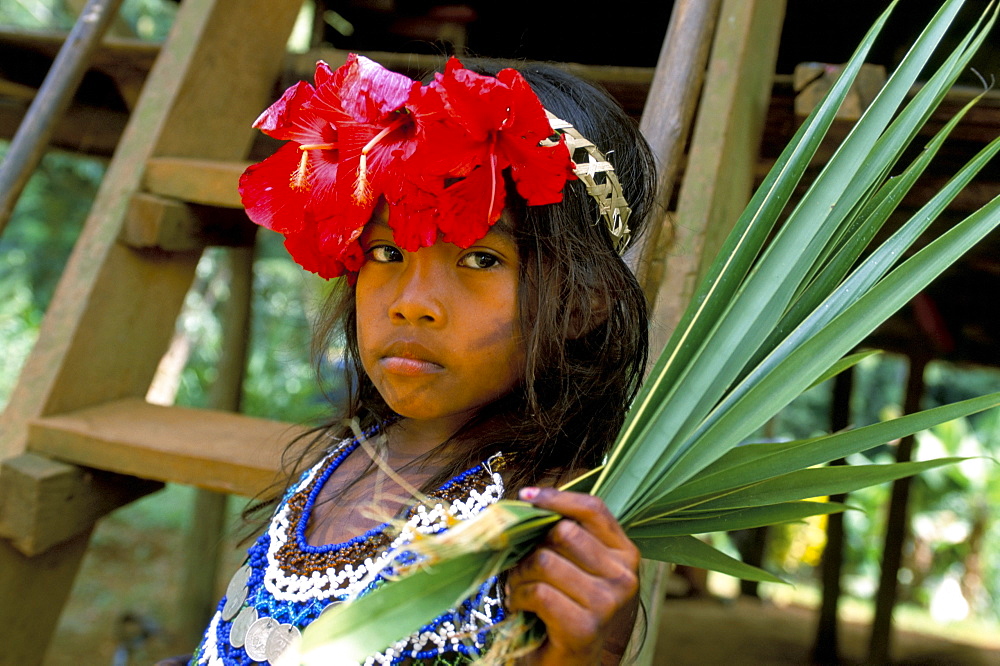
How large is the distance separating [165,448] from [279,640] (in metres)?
0.63

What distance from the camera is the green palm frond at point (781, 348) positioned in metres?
0.91

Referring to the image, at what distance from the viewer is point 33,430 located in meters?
1.76

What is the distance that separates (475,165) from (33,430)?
3.77 ft

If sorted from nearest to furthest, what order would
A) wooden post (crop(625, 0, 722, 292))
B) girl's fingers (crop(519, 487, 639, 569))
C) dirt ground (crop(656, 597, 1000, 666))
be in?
girl's fingers (crop(519, 487, 639, 569)) → wooden post (crop(625, 0, 722, 292)) → dirt ground (crop(656, 597, 1000, 666))

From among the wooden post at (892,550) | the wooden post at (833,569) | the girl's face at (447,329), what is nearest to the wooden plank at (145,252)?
the girl's face at (447,329)

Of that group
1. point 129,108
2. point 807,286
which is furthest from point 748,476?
point 129,108

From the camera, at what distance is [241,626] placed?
128cm

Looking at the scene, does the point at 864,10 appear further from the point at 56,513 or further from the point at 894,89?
the point at 56,513

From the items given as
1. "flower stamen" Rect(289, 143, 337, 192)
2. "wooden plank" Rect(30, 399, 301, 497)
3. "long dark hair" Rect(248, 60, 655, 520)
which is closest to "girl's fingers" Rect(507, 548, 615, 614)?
"long dark hair" Rect(248, 60, 655, 520)

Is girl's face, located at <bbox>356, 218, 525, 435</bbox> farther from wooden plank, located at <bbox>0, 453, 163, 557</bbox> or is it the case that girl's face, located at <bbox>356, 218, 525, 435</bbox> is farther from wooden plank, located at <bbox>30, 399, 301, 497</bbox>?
wooden plank, located at <bbox>0, 453, 163, 557</bbox>

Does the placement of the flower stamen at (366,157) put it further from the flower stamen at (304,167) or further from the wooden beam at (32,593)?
the wooden beam at (32,593)

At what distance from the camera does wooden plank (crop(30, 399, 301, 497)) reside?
1700 millimetres

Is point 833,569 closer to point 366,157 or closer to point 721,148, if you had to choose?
point 721,148

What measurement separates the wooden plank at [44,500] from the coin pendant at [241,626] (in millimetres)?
631
